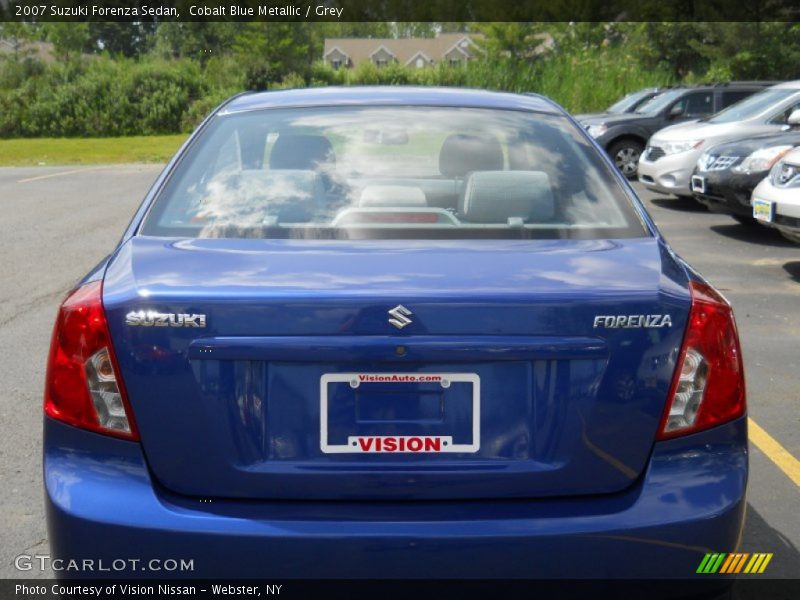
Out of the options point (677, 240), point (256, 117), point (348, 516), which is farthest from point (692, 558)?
point (677, 240)

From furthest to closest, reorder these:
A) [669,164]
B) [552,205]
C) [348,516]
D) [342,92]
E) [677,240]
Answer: [669,164]
[677,240]
[342,92]
[552,205]
[348,516]

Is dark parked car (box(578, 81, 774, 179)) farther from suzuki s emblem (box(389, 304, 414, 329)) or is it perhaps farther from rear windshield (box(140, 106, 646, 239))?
suzuki s emblem (box(389, 304, 414, 329))

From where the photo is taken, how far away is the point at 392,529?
2.59 metres

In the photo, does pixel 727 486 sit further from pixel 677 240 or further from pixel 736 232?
pixel 736 232

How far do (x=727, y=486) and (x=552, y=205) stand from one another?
3.78 feet

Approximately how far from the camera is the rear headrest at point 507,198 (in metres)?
3.45

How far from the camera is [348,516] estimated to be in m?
2.62

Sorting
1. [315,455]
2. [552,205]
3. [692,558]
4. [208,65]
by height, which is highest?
[552,205]

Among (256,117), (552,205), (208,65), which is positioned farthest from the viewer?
(208,65)

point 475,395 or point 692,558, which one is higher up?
point 475,395

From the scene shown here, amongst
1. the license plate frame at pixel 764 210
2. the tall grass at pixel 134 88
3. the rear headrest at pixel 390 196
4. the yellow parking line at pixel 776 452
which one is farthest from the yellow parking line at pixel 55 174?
the tall grass at pixel 134 88

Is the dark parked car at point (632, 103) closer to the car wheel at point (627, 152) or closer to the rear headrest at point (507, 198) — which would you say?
the car wheel at point (627, 152)

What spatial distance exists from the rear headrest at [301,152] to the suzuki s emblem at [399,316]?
4.02 ft

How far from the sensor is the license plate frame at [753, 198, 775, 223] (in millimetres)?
9914
